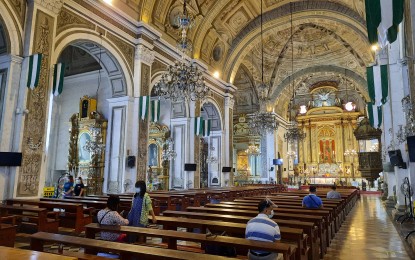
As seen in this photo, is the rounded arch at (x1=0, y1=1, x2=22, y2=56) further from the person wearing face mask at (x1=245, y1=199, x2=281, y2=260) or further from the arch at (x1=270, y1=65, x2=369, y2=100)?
the arch at (x1=270, y1=65, x2=369, y2=100)

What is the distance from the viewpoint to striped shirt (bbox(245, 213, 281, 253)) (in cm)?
262

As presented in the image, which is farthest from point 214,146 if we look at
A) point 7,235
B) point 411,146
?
point 7,235

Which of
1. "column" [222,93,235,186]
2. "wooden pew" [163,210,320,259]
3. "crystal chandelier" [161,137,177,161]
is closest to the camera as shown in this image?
"wooden pew" [163,210,320,259]

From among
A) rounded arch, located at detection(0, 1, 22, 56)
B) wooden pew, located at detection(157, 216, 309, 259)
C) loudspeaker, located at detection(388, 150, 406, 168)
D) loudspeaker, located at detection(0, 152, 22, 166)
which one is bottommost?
wooden pew, located at detection(157, 216, 309, 259)

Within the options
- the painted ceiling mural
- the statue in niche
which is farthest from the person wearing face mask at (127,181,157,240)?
the statue in niche

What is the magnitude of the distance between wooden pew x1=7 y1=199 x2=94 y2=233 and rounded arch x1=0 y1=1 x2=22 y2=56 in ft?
11.2

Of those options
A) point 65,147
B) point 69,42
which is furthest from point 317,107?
point 69,42

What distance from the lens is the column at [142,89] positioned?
10680 millimetres

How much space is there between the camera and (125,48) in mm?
10539

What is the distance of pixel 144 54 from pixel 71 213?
22.8ft

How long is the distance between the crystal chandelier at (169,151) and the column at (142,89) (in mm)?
2620

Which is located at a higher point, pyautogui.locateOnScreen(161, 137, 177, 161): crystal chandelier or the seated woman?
pyautogui.locateOnScreen(161, 137, 177, 161): crystal chandelier

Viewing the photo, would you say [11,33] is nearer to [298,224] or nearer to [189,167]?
[298,224]

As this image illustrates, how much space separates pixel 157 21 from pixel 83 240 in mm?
10868
